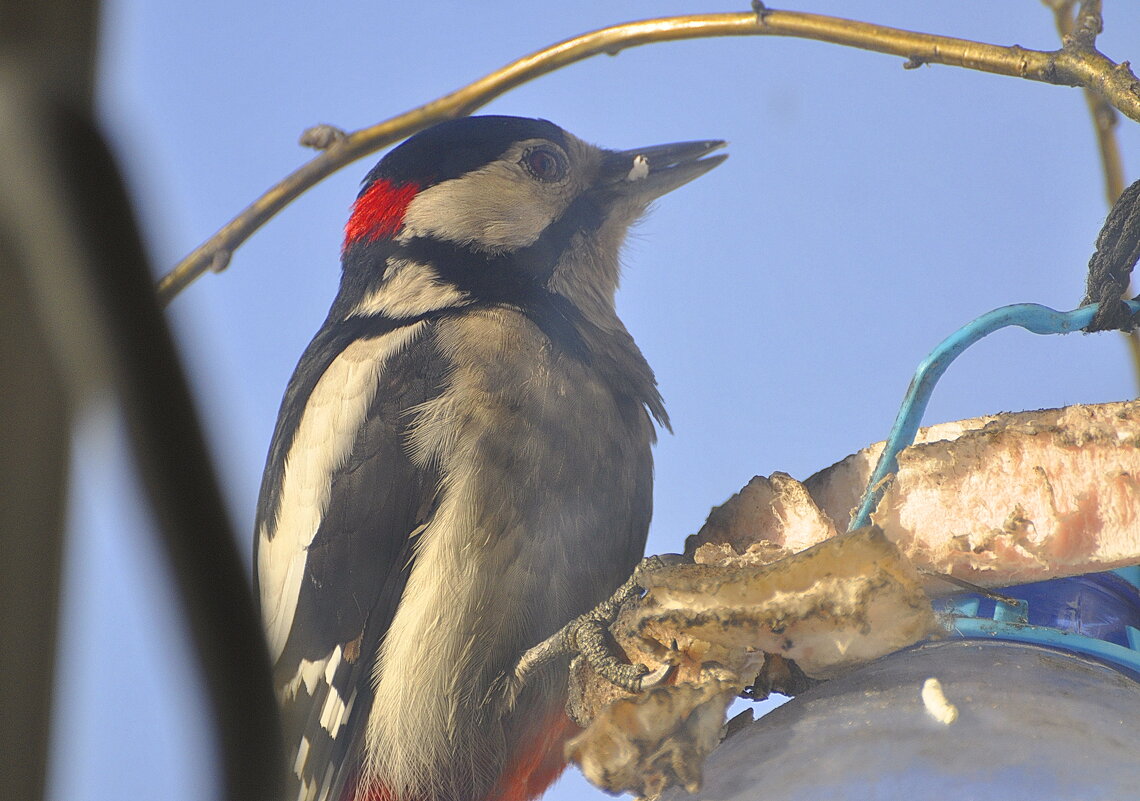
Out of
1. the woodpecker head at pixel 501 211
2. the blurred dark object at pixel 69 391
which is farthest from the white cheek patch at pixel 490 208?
the blurred dark object at pixel 69 391

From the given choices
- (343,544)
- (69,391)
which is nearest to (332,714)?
(343,544)

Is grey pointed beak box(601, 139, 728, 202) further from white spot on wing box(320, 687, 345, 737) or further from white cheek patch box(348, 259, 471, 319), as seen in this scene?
white spot on wing box(320, 687, 345, 737)

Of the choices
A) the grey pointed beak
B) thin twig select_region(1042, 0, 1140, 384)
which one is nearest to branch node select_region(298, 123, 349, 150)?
the grey pointed beak

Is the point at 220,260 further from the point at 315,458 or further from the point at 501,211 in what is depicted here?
the point at 501,211

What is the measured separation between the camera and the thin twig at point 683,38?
38.5 inches

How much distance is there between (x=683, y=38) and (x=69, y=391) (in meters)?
0.74

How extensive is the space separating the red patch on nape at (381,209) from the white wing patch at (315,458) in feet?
0.92

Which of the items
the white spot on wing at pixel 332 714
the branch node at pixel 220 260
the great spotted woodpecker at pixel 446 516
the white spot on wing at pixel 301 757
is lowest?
the white spot on wing at pixel 301 757

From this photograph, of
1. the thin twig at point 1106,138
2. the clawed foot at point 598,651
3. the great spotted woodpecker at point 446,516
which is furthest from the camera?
the great spotted woodpecker at point 446,516

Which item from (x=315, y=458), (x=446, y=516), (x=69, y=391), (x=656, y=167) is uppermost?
(x=656, y=167)

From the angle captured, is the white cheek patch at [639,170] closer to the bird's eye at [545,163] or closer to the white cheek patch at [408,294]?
the bird's eye at [545,163]

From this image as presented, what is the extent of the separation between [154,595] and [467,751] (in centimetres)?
43

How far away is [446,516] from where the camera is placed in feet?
4.47

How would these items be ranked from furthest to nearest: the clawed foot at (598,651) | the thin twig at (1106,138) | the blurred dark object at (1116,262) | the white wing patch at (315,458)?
the white wing patch at (315,458) → the thin twig at (1106,138) → the blurred dark object at (1116,262) → the clawed foot at (598,651)
